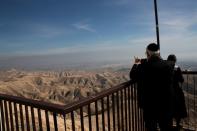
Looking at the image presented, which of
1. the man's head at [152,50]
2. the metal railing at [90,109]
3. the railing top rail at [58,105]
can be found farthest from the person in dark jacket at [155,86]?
the railing top rail at [58,105]

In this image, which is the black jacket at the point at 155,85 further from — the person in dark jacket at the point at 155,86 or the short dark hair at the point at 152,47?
the short dark hair at the point at 152,47

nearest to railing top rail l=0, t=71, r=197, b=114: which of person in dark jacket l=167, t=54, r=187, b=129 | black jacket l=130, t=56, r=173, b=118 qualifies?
black jacket l=130, t=56, r=173, b=118

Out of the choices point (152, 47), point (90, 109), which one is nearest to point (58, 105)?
point (90, 109)

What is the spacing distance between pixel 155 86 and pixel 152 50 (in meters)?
0.56

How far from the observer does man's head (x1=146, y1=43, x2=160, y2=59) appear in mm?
4268

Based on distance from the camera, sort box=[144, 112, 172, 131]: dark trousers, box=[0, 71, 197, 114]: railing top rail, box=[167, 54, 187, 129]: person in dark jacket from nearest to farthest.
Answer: box=[0, 71, 197, 114]: railing top rail, box=[144, 112, 172, 131]: dark trousers, box=[167, 54, 187, 129]: person in dark jacket

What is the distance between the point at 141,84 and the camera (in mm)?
4469

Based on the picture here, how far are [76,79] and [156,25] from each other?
76.4 m

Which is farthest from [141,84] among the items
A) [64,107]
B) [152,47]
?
[64,107]

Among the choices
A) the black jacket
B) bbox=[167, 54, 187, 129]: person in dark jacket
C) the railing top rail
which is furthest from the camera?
bbox=[167, 54, 187, 129]: person in dark jacket

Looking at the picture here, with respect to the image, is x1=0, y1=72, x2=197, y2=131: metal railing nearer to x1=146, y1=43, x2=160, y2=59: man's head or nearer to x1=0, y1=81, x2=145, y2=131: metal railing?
x1=0, y1=81, x2=145, y2=131: metal railing

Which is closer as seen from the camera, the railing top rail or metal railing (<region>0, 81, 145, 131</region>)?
the railing top rail

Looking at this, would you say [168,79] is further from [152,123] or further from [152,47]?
[152,123]

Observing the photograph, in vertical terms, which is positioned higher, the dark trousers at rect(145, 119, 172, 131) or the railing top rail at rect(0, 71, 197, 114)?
the railing top rail at rect(0, 71, 197, 114)
